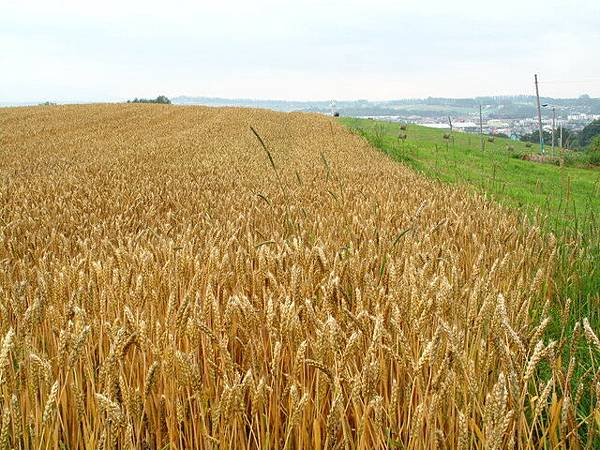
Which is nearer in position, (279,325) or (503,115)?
(279,325)

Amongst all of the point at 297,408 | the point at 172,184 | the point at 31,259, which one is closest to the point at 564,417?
the point at 297,408

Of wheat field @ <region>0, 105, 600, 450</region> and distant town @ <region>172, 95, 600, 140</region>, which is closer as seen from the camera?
wheat field @ <region>0, 105, 600, 450</region>

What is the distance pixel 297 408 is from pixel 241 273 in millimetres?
1246

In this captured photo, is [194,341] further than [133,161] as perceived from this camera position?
No

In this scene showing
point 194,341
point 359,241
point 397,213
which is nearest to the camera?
point 194,341

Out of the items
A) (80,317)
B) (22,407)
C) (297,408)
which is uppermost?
(80,317)

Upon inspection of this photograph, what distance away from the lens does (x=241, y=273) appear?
2.59 m

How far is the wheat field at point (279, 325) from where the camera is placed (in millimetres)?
1519

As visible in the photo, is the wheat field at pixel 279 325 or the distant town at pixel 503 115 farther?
the distant town at pixel 503 115

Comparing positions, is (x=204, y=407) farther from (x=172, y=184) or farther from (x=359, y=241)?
(x=172, y=184)

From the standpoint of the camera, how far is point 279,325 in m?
2.27

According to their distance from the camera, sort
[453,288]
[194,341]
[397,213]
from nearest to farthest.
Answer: [194,341]
[453,288]
[397,213]

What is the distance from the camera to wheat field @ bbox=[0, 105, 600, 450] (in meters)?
1.52

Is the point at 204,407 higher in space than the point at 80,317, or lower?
lower
